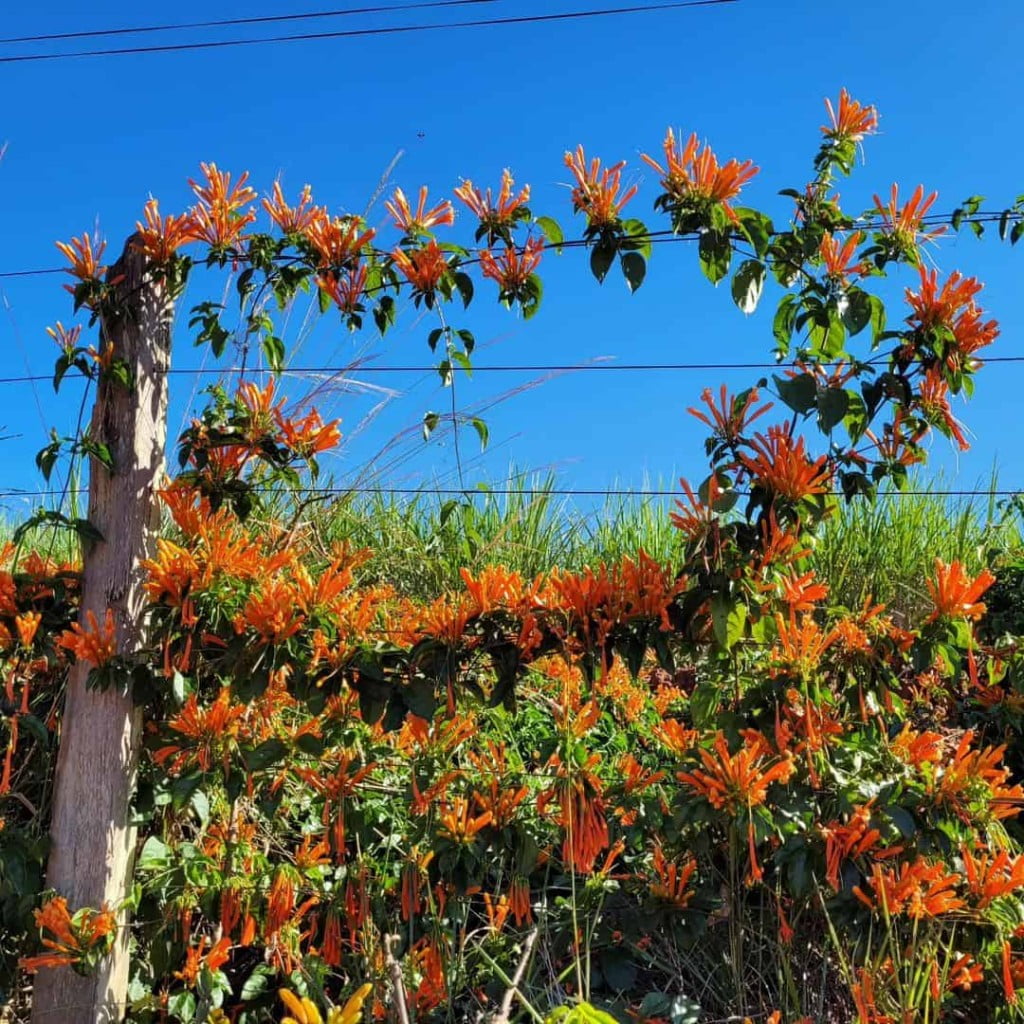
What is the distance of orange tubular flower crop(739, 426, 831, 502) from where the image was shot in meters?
1.60

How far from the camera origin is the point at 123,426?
2123 mm

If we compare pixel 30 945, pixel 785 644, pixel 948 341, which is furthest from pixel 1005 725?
pixel 30 945

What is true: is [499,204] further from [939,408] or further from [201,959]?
[201,959]

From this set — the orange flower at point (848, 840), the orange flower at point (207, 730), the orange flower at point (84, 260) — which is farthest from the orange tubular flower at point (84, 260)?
the orange flower at point (848, 840)

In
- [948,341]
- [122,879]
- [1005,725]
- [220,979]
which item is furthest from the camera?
[1005,725]

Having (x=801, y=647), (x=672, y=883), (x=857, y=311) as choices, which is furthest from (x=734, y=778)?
(x=857, y=311)

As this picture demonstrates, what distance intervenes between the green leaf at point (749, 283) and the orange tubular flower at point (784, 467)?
0.83 feet

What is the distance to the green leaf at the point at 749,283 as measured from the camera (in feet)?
5.69

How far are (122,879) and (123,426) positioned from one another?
99cm

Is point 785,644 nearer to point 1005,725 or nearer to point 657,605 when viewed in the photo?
point 657,605

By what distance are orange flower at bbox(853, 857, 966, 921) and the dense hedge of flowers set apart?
11mm

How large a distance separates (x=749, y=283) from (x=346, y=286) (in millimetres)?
817

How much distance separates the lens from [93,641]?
1.87 m

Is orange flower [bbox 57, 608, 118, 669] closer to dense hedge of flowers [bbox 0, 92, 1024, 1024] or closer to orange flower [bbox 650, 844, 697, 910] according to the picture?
dense hedge of flowers [bbox 0, 92, 1024, 1024]
